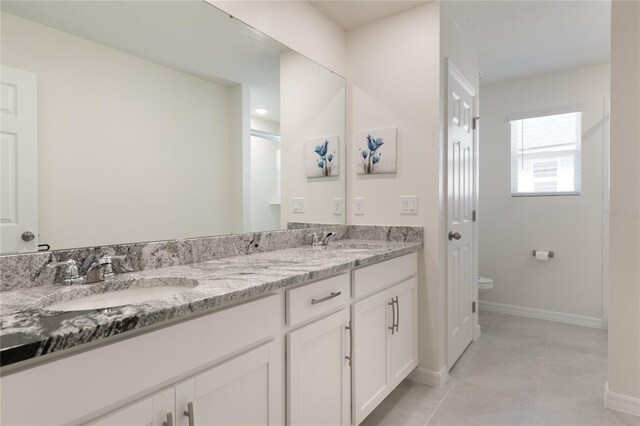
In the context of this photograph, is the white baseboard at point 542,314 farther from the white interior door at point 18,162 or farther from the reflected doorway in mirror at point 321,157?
the white interior door at point 18,162

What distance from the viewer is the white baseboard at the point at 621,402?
1.88 m

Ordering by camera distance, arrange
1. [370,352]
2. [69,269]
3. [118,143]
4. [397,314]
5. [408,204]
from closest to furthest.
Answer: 1. [69,269]
2. [118,143]
3. [370,352]
4. [397,314]
5. [408,204]

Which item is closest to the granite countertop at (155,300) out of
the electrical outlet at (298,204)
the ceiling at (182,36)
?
the electrical outlet at (298,204)

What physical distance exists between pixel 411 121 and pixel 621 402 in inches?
75.2

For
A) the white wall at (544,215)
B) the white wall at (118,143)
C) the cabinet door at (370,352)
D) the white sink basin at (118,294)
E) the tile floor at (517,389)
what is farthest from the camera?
the white wall at (544,215)

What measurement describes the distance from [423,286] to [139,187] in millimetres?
1681

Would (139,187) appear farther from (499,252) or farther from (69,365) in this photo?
(499,252)

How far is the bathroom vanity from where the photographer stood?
69cm

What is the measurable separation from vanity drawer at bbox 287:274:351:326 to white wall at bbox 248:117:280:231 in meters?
0.62

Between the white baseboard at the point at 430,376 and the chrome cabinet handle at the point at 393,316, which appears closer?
the chrome cabinet handle at the point at 393,316

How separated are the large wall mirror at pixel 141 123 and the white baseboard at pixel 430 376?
1.23 meters

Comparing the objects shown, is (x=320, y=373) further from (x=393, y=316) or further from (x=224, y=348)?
(x=393, y=316)

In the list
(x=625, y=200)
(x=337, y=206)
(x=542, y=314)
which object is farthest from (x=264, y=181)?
(x=542, y=314)

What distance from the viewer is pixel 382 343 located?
1.80m
